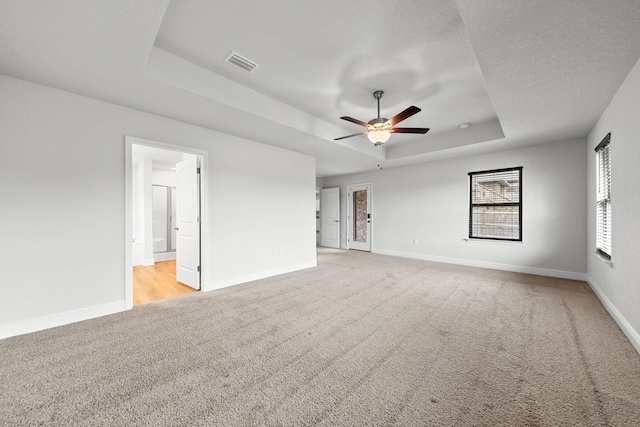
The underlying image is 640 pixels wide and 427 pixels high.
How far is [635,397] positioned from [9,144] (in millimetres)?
5337

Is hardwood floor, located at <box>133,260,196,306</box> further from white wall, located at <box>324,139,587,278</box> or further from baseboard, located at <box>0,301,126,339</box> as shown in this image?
white wall, located at <box>324,139,587,278</box>

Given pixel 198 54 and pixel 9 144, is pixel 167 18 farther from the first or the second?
pixel 9 144

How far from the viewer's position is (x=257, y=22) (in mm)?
2084

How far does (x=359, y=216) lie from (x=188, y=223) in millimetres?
5059

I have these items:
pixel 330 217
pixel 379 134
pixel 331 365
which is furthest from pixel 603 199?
pixel 330 217

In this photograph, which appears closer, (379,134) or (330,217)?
(379,134)

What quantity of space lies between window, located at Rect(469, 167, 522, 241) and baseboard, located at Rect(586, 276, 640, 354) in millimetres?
1569

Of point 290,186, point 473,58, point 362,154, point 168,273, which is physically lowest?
point 168,273

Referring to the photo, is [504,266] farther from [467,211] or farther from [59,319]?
[59,319]

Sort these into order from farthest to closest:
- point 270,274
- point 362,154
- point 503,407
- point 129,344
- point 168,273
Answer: point 362,154 < point 168,273 < point 270,274 < point 129,344 < point 503,407

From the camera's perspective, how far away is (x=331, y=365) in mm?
1903

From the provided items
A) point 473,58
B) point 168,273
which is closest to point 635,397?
point 473,58

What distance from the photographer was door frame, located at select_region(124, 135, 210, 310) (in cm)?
300

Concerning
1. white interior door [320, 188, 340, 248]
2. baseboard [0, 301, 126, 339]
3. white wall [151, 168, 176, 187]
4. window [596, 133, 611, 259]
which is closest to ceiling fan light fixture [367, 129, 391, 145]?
window [596, 133, 611, 259]
